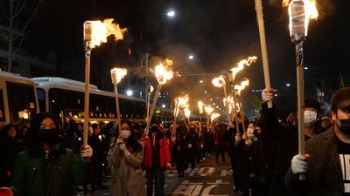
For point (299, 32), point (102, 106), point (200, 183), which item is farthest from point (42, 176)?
point (102, 106)

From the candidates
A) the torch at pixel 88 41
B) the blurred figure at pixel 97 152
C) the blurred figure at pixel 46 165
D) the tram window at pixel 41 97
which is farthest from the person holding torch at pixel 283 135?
the tram window at pixel 41 97

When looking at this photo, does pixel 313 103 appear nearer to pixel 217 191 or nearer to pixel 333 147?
pixel 333 147

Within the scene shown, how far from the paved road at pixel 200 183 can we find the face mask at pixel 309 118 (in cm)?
738

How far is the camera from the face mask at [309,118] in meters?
5.06

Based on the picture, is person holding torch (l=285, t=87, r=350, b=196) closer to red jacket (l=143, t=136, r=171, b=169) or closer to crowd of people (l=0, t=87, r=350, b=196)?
crowd of people (l=0, t=87, r=350, b=196)

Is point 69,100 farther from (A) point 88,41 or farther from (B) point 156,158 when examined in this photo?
(A) point 88,41

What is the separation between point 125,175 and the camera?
727 centimetres

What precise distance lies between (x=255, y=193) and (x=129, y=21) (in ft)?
78.5

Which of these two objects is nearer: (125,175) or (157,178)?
(125,175)

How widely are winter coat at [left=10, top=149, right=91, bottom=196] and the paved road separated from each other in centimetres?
803

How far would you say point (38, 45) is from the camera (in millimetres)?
37281

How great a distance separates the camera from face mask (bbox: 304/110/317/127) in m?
5.06

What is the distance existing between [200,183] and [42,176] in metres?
10.6

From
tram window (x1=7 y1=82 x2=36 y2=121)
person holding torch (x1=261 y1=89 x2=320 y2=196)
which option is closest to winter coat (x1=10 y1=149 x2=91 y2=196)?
person holding torch (x1=261 y1=89 x2=320 y2=196)
